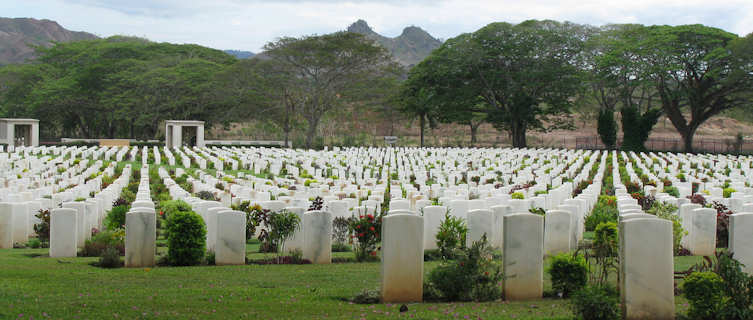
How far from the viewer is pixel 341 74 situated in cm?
4941

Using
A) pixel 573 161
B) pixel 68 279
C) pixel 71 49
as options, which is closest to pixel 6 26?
pixel 71 49

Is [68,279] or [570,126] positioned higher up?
[570,126]

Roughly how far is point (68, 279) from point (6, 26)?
222727mm

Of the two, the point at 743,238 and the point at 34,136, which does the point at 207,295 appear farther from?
the point at 34,136

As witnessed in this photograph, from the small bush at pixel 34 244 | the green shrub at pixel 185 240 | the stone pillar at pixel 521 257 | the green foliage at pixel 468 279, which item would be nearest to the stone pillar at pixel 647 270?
the stone pillar at pixel 521 257

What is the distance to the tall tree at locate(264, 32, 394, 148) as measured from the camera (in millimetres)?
47906

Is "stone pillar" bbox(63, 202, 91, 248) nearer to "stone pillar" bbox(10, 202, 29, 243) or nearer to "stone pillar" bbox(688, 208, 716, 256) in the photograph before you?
"stone pillar" bbox(10, 202, 29, 243)

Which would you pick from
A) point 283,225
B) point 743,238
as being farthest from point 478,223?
point 743,238

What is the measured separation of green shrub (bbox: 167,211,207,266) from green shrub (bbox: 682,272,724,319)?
6.21 meters

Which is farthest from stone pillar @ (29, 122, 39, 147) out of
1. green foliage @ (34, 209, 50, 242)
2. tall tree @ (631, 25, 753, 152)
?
tall tree @ (631, 25, 753, 152)

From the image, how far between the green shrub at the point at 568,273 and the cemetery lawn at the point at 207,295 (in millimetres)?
312

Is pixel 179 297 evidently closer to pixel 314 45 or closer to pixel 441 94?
pixel 314 45

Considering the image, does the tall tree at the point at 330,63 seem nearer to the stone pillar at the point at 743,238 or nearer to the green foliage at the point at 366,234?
the green foliage at the point at 366,234

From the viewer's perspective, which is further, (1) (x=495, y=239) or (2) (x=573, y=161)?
(2) (x=573, y=161)
